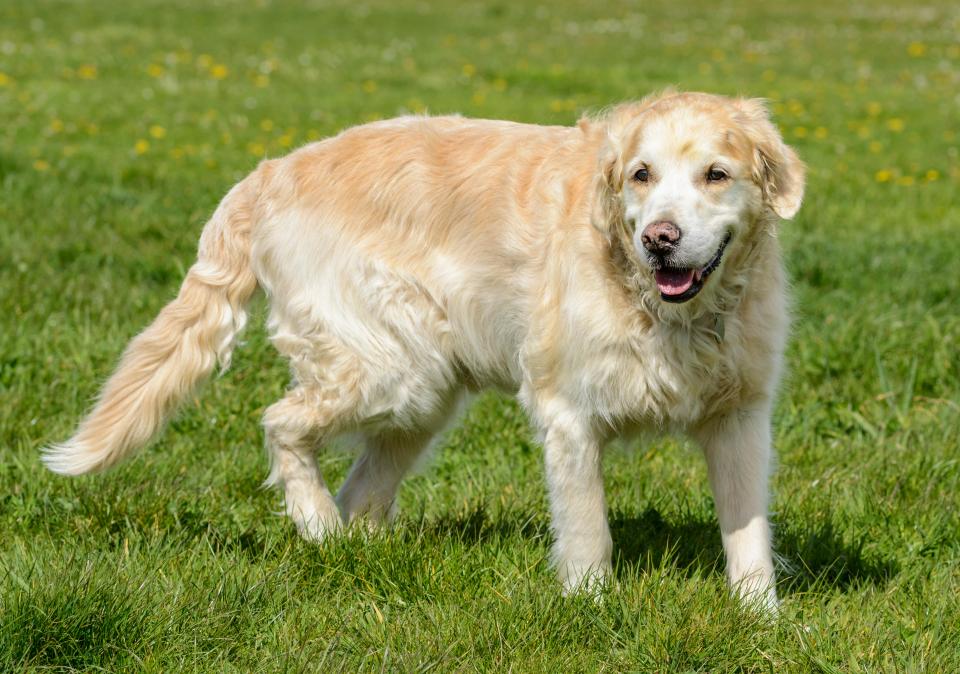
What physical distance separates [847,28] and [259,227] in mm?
22169

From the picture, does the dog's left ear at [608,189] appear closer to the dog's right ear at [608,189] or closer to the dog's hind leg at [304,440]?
the dog's right ear at [608,189]

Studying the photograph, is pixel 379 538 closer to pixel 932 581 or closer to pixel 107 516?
pixel 107 516

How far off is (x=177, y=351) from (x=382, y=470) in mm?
807

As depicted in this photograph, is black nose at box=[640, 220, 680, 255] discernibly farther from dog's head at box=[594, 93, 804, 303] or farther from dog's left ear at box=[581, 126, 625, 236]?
dog's left ear at box=[581, 126, 625, 236]

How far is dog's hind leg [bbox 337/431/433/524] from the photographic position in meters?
4.40

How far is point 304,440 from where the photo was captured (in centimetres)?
424

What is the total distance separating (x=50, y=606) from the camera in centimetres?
310

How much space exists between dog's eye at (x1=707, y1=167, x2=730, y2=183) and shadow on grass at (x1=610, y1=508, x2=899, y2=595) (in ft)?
3.43

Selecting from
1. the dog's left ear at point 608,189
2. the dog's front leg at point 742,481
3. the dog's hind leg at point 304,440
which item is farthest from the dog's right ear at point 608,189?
the dog's hind leg at point 304,440

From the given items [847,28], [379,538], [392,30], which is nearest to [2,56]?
[392,30]

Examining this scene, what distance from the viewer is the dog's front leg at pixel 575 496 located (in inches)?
145

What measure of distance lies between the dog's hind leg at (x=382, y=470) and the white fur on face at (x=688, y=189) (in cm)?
132

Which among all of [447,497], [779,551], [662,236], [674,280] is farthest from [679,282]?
[447,497]

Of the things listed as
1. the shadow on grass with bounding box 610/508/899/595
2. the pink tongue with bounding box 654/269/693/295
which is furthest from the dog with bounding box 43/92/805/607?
the shadow on grass with bounding box 610/508/899/595
